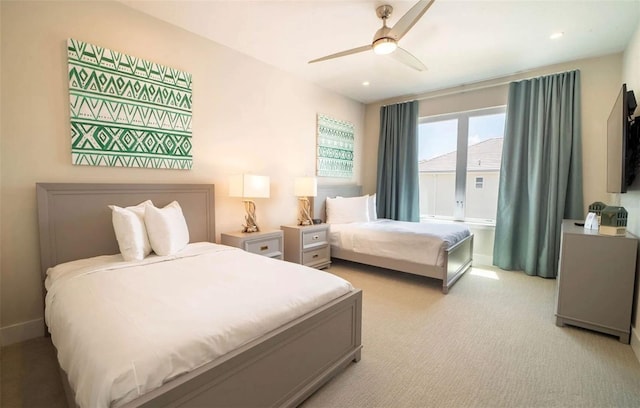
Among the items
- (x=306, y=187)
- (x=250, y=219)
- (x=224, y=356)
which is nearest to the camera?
(x=224, y=356)

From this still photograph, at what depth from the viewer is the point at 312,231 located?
12.1ft

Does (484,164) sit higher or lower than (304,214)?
higher

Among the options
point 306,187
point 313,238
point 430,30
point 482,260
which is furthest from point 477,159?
point 313,238

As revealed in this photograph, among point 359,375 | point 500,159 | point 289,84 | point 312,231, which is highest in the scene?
point 289,84

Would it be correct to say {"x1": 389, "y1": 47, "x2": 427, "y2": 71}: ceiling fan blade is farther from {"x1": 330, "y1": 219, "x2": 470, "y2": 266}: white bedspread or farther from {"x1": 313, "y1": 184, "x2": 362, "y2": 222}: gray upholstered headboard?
{"x1": 313, "y1": 184, "x2": 362, "y2": 222}: gray upholstered headboard

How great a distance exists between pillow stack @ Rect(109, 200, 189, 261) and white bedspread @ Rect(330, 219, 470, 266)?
7.07 feet

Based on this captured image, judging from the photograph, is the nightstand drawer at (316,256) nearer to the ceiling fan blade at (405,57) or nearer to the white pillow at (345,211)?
the white pillow at (345,211)

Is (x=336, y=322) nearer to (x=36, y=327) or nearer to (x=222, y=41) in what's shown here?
(x=36, y=327)

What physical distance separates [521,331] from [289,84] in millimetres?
3782

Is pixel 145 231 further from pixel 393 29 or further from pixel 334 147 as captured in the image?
pixel 334 147

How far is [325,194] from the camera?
444 centimetres

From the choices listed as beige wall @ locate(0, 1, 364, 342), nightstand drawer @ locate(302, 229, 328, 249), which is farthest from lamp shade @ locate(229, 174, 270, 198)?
nightstand drawer @ locate(302, 229, 328, 249)

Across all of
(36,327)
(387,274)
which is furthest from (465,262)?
(36,327)

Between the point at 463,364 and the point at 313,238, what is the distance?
2202mm
